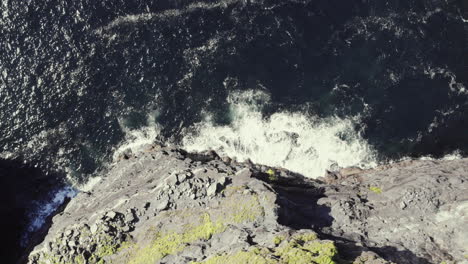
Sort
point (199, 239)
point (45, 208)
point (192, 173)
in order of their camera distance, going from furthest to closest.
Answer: point (45, 208) < point (192, 173) < point (199, 239)

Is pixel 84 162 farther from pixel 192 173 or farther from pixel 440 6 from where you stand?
pixel 440 6

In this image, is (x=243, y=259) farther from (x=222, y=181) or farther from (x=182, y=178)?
(x=182, y=178)

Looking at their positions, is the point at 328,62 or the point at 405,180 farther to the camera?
the point at 328,62

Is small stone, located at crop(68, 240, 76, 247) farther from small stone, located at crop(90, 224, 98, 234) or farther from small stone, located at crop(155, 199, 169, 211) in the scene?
small stone, located at crop(155, 199, 169, 211)

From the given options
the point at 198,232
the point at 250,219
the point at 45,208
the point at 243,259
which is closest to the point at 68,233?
the point at 198,232

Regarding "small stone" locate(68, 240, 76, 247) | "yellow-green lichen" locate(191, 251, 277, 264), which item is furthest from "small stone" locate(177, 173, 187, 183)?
"small stone" locate(68, 240, 76, 247)

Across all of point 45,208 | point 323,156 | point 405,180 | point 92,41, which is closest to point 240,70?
point 323,156
